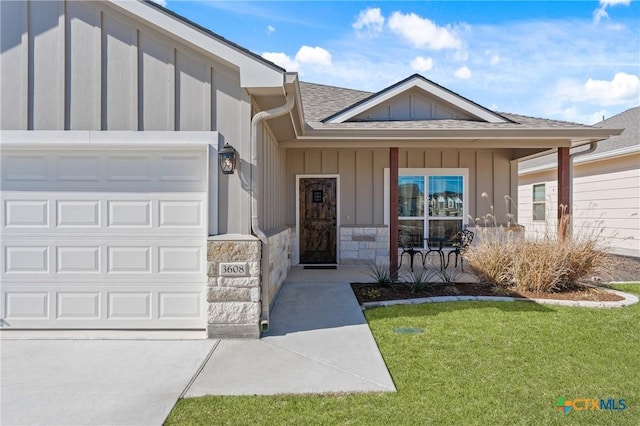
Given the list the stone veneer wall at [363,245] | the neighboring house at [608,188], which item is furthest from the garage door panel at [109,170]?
the neighboring house at [608,188]

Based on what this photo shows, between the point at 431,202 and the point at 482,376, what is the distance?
6286 millimetres

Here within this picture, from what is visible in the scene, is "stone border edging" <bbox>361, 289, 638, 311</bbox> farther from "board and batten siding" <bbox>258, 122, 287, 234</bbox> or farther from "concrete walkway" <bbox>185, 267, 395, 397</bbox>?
"board and batten siding" <bbox>258, 122, 287, 234</bbox>

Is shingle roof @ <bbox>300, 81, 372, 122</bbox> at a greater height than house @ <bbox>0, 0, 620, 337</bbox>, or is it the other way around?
Answer: shingle roof @ <bbox>300, 81, 372, 122</bbox>

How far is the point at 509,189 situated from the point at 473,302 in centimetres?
489

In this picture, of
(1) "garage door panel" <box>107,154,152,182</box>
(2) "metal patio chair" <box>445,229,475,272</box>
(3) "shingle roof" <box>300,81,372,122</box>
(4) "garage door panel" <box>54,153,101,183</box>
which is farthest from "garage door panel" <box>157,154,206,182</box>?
(2) "metal patio chair" <box>445,229,475,272</box>

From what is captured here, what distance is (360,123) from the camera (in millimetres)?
7578

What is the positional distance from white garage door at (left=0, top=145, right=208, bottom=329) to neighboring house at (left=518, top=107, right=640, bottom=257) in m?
8.15

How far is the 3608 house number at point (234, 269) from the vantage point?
13.7 ft

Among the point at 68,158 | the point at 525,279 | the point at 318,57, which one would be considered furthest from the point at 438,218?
the point at 318,57

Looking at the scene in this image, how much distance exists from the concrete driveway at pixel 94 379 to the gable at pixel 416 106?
18.7ft

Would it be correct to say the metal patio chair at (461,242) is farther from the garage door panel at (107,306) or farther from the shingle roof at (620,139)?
the garage door panel at (107,306)

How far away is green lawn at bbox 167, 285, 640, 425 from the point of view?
263 centimetres

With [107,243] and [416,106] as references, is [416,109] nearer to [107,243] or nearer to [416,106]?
[416,106]

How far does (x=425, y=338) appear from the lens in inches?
162
